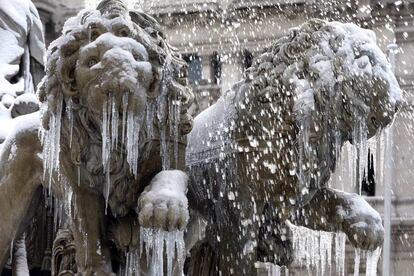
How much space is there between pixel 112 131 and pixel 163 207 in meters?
0.41

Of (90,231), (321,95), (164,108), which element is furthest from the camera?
(321,95)

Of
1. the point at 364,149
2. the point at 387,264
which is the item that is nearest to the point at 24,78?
the point at 364,149

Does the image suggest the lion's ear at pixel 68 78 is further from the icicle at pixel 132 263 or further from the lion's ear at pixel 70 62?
the icicle at pixel 132 263

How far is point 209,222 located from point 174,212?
1152mm

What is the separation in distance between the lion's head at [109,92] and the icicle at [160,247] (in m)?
0.36

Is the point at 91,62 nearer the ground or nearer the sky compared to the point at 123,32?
nearer the ground

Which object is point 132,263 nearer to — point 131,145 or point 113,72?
point 131,145

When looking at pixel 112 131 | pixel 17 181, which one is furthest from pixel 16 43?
pixel 112 131

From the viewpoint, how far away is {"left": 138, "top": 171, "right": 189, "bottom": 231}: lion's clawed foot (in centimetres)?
444

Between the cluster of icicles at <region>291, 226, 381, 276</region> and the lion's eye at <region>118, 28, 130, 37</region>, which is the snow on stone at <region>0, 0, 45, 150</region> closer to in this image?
the cluster of icicles at <region>291, 226, 381, 276</region>

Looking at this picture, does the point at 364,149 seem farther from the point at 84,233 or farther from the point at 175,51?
the point at 84,233

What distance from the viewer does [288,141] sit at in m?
5.33

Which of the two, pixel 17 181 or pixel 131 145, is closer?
pixel 131 145

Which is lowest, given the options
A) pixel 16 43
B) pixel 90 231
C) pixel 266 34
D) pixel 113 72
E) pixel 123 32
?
pixel 90 231
